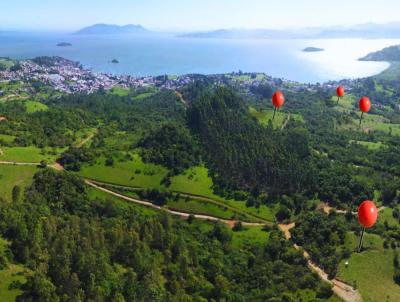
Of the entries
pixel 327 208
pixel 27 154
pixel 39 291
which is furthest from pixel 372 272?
pixel 27 154

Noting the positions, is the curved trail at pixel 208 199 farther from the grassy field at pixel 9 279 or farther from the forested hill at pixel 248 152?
the grassy field at pixel 9 279

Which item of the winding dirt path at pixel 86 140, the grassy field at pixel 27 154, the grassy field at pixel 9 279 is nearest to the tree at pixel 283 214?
the grassy field at pixel 9 279

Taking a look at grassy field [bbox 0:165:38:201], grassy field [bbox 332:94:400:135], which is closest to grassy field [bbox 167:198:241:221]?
grassy field [bbox 0:165:38:201]

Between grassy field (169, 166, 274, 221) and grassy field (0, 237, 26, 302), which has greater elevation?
grassy field (0, 237, 26, 302)

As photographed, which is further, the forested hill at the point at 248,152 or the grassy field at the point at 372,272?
the forested hill at the point at 248,152

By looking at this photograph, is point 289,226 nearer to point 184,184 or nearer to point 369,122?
point 184,184

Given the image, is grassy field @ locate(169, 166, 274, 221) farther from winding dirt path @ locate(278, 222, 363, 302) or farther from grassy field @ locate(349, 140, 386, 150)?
grassy field @ locate(349, 140, 386, 150)
